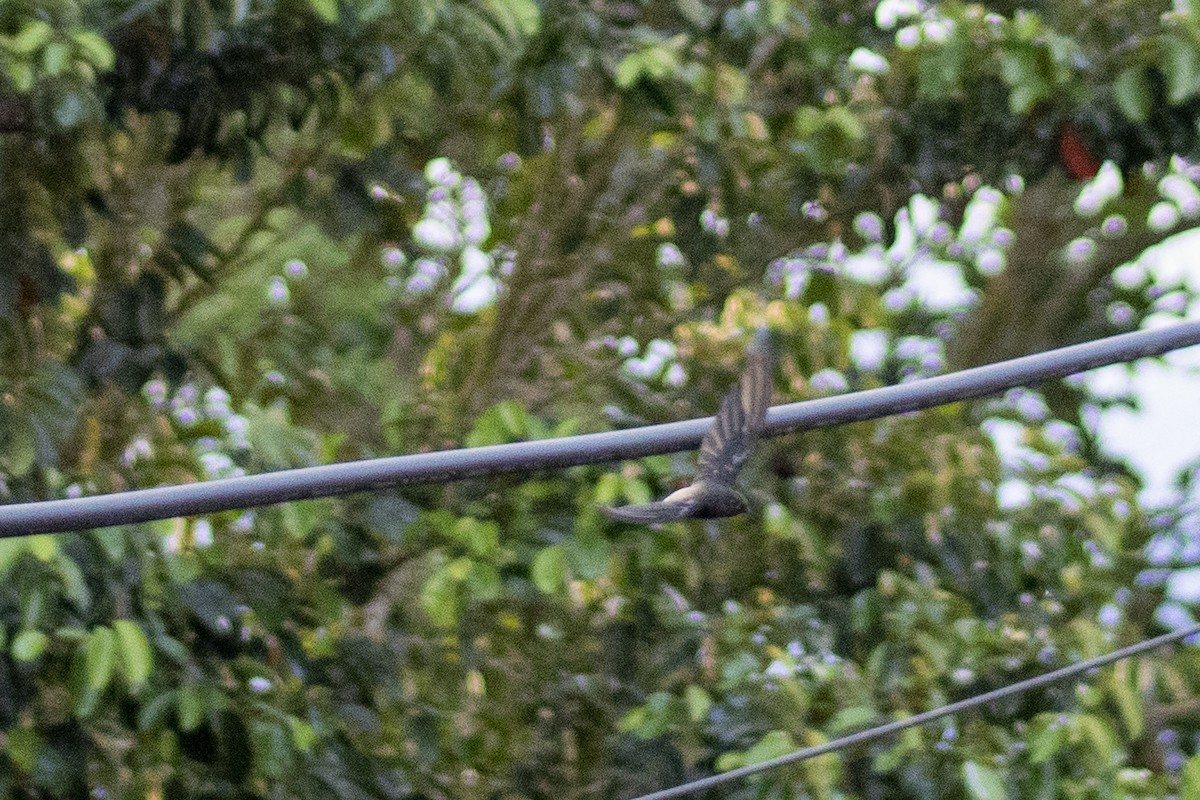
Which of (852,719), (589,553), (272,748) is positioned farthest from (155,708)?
(852,719)

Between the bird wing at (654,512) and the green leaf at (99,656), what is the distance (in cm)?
145

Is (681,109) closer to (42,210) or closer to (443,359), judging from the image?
(443,359)

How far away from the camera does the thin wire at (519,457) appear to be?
1445 millimetres

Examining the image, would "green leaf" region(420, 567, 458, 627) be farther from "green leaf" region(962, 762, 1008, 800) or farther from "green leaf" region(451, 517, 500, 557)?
"green leaf" region(962, 762, 1008, 800)

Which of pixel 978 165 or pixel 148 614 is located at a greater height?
pixel 978 165

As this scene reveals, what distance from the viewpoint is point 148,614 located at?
293 cm

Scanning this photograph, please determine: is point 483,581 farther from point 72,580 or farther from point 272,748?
point 72,580

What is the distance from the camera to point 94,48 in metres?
2.66

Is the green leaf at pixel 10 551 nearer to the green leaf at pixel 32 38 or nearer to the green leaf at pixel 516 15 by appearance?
the green leaf at pixel 32 38

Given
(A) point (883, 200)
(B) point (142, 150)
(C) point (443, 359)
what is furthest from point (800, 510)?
(B) point (142, 150)

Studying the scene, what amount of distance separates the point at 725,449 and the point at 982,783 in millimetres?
1840

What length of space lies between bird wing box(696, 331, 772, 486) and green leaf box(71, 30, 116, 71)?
1.48 metres

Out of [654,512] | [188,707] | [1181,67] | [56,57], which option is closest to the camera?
[654,512]

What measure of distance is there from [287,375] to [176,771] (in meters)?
0.90
